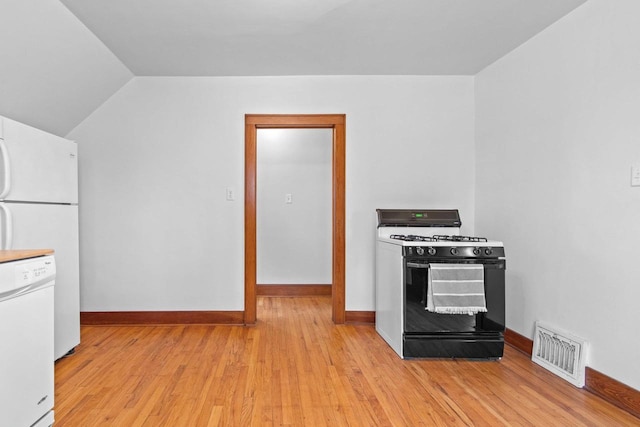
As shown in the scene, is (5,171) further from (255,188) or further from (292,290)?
(292,290)

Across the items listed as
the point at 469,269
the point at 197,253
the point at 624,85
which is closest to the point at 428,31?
the point at 624,85

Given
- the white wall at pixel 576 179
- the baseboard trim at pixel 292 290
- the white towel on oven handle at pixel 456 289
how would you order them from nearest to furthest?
the white wall at pixel 576 179, the white towel on oven handle at pixel 456 289, the baseboard trim at pixel 292 290

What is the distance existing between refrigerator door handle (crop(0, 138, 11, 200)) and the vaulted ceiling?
62cm

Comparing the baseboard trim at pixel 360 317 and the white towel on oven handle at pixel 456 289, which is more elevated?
the white towel on oven handle at pixel 456 289

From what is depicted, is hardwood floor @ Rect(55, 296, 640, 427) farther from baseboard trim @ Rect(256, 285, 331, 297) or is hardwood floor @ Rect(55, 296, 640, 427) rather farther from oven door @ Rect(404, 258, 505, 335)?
baseboard trim @ Rect(256, 285, 331, 297)

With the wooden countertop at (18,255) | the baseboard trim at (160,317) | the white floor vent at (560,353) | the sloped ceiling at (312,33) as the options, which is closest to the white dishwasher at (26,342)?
the wooden countertop at (18,255)

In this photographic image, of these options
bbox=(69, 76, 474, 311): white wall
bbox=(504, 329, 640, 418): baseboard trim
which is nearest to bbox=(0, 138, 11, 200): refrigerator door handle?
bbox=(69, 76, 474, 311): white wall

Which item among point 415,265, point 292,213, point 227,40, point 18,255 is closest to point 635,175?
point 415,265

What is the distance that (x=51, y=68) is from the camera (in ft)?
9.20

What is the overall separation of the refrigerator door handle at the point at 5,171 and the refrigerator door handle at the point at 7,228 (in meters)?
0.07

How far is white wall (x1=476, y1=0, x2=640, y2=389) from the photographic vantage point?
2.15m

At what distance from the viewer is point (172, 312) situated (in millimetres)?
3715

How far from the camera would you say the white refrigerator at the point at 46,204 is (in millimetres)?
2256

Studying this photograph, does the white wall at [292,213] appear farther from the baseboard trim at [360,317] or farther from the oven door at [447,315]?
the oven door at [447,315]
